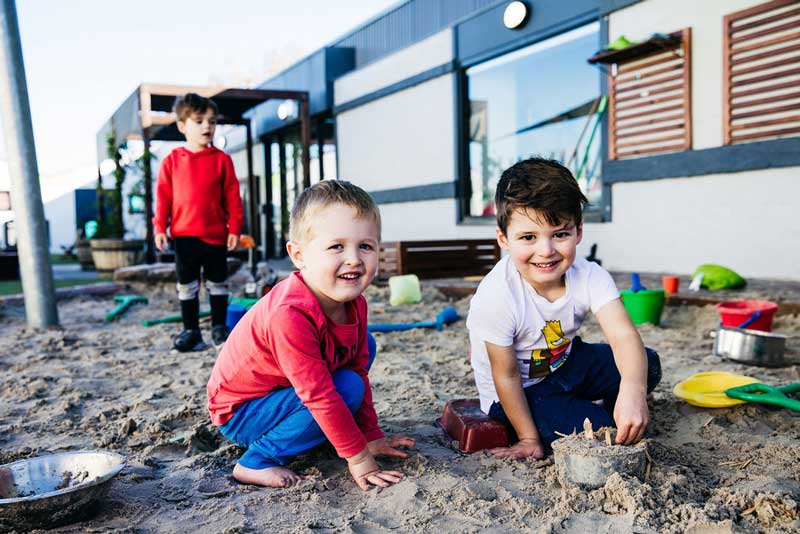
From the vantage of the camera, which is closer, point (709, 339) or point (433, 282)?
point (709, 339)

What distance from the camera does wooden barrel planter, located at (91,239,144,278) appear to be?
31.0 feet

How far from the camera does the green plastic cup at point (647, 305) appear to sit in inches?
154

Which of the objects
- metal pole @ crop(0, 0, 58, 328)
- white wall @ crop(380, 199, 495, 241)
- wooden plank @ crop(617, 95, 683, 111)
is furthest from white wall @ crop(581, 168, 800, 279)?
metal pole @ crop(0, 0, 58, 328)

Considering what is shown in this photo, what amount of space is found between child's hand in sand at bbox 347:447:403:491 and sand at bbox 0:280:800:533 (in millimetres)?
36

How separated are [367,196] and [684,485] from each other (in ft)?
3.56

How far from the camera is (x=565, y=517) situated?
1.54 meters

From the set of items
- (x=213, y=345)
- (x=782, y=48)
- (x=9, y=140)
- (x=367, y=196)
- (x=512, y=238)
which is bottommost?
(x=213, y=345)

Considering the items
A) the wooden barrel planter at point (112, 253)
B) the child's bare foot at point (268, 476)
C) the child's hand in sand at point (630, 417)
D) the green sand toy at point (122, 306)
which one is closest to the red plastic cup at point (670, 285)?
the child's hand in sand at point (630, 417)

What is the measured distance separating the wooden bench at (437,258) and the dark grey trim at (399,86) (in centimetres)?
297

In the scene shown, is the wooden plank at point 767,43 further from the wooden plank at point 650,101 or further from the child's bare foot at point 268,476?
the child's bare foot at point 268,476

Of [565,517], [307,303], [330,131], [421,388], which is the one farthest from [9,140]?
[330,131]

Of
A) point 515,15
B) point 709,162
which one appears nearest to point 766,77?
point 709,162

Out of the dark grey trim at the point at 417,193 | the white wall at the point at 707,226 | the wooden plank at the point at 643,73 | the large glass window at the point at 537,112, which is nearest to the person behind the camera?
the white wall at the point at 707,226

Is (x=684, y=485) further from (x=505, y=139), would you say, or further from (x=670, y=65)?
(x=505, y=139)
